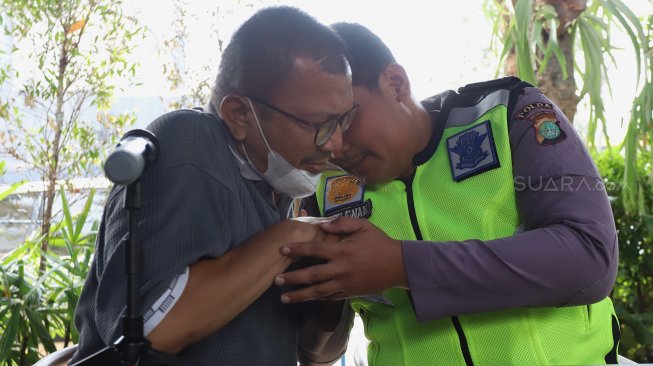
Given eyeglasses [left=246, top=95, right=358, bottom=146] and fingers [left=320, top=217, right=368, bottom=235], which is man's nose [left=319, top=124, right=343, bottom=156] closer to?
eyeglasses [left=246, top=95, right=358, bottom=146]

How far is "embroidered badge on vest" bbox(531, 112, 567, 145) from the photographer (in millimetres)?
1280

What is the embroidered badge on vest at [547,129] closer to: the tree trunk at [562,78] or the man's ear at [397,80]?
the man's ear at [397,80]

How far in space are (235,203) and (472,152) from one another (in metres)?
0.52

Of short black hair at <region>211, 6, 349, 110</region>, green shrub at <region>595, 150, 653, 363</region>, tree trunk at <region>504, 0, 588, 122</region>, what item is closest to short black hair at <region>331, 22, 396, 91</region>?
short black hair at <region>211, 6, 349, 110</region>

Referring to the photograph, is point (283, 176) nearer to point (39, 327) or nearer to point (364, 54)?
point (364, 54)

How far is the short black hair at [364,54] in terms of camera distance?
147 cm

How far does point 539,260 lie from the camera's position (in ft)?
3.80

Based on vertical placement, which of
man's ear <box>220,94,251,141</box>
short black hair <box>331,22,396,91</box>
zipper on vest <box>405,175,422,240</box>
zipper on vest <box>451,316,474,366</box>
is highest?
short black hair <box>331,22,396,91</box>

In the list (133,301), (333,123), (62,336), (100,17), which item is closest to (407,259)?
(333,123)

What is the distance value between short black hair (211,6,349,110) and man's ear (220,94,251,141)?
2 centimetres

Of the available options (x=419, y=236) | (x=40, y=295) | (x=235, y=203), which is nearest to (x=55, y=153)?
(x=40, y=295)

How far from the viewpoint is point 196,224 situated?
0.99 metres

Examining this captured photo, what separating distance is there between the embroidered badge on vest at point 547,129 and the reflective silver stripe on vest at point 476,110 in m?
0.09

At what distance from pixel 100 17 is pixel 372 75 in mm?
2386
